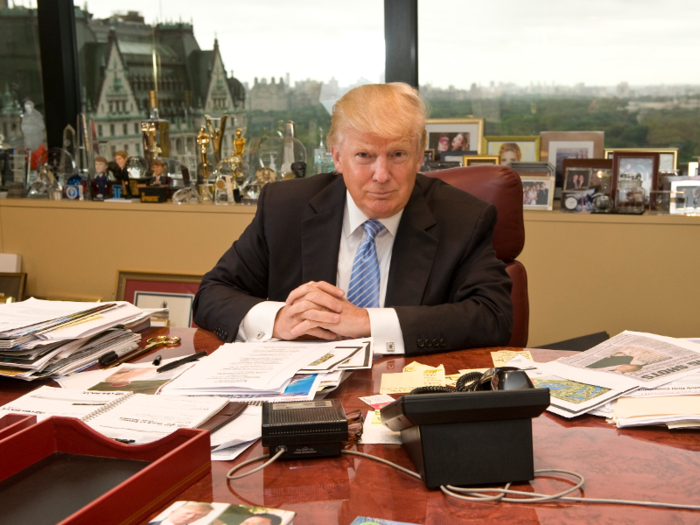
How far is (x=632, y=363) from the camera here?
1.23 m

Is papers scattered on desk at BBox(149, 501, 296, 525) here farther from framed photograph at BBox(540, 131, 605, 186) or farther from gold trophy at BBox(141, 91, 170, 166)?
gold trophy at BBox(141, 91, 170, 166)

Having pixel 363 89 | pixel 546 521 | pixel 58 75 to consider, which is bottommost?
pixel 546 521

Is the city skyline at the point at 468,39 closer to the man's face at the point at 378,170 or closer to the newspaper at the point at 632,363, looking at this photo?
the man's face at the point at 378,170

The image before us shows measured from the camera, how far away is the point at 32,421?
0.91m

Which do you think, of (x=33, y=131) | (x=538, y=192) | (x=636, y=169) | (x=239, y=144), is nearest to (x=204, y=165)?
(x=239, y=144)

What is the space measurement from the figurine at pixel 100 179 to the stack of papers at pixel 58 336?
2089 mm

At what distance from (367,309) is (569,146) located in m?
1.89

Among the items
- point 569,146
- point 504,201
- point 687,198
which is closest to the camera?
point 504,201

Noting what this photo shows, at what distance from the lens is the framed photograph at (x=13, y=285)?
139 inches

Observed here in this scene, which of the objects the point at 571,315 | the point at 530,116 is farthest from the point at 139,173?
the point at 571,315

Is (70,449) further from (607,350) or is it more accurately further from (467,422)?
(607,350)

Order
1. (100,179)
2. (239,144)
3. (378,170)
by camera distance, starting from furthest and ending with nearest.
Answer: (100,179) → (239,144) → (378,170)

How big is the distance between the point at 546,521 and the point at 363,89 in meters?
1.27

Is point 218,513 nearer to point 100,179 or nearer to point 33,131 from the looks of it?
point 100,179
